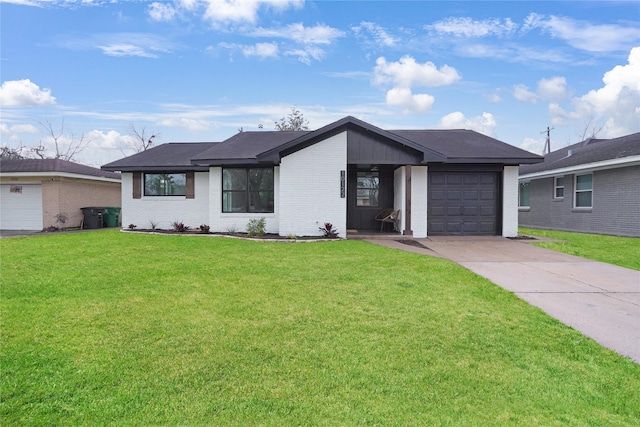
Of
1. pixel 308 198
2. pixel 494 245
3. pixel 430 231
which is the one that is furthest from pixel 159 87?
pixel 494 245

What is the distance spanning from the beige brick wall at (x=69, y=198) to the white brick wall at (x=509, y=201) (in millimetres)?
19980

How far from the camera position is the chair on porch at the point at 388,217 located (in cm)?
1407

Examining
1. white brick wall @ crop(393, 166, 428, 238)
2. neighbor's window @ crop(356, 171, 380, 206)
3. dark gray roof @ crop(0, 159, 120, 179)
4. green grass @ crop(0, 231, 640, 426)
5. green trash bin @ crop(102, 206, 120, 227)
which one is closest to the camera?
green grass @ crop(0, 231, 640, 426)

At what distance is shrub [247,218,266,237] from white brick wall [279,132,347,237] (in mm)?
1055

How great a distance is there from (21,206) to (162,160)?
8.57m

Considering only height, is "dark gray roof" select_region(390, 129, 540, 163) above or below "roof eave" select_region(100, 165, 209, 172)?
above

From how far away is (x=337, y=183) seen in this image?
12.7 meters

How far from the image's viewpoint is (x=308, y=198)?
12766 mm

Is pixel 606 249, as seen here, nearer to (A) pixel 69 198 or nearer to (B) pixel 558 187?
(B) pixel 558 187

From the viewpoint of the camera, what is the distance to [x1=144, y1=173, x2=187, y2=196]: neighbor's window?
52.4 feet

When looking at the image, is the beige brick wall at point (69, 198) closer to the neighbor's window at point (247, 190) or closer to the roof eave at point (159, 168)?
the roof eave at point (159, 168)

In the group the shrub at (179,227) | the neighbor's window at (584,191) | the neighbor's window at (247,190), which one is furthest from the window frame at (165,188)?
the neighbor's window at (584,191)

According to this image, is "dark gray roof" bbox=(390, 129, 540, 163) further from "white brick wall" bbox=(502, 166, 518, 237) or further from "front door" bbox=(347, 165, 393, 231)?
"front door" bbox=(347, 165, 393, 231)

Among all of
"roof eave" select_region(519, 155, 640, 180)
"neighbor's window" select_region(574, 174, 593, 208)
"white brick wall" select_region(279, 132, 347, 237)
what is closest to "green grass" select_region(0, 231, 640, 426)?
"white brick wall" select_region(279, 132, 347, 237)
